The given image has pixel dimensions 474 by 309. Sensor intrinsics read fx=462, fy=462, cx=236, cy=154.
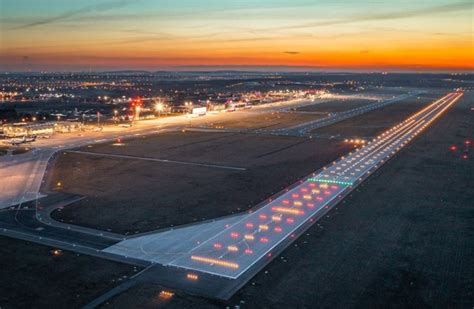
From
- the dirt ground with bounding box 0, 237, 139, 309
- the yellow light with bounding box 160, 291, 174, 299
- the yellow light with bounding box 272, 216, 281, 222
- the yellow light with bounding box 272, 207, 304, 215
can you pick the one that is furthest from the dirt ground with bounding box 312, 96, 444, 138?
the yellow light with bounding box 160, 291, 174, 299

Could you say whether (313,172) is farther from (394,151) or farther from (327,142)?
(327,142)

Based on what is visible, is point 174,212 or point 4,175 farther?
point 4,175

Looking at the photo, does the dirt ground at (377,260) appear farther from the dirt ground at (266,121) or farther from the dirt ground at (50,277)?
the dirt ground at (266,121)

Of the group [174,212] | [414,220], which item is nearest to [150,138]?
[174,212]

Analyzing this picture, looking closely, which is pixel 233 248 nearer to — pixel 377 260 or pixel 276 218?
pixel 276 218

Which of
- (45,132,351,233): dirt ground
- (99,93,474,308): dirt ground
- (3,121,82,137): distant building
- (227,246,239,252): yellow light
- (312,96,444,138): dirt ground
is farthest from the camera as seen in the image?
(312,96,444,138): dirt ground

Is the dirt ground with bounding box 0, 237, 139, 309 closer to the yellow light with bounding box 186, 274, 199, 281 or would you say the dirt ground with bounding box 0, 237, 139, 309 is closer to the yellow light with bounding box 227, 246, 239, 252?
the yellow light with bounding box 186, 274, 199, 281
